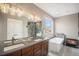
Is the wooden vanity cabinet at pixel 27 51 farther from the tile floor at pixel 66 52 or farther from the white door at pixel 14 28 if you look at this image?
the tile floor at pixel 66 52

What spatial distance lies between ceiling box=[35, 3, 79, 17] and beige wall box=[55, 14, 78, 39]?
9 cm

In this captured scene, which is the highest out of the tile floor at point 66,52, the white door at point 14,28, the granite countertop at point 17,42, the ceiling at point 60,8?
the ceiling at point 60,8

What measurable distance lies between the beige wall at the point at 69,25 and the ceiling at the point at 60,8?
0.29 feet

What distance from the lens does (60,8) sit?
1.88m

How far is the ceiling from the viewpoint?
6.05ft

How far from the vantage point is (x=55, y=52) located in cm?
190

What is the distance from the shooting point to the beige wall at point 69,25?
6.07 ft

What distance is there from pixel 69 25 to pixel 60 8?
388mm

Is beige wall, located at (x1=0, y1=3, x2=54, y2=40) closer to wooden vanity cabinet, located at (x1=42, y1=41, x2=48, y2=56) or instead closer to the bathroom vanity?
the bathroom vanity

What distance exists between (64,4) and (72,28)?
0.50m

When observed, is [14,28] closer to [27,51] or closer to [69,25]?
[27,51]

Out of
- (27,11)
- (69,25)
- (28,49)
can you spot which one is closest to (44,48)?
(28,49)

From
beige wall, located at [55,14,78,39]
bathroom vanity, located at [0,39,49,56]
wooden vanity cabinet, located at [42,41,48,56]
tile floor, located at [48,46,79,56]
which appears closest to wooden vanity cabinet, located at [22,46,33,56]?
bathroom vanity, located at [0,39,49,56]

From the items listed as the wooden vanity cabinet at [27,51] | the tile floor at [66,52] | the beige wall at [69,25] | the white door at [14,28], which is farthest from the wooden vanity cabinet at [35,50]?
the beige wall at [69,25]
